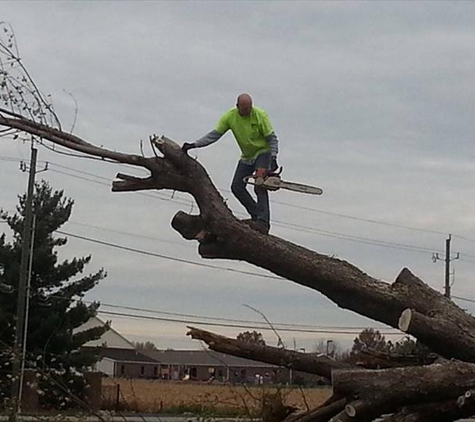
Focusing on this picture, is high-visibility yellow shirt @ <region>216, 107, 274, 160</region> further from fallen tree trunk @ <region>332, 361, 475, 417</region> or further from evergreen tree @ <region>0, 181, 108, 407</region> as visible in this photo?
evergreen tree @ <region>0, 181, 108, 407</region>

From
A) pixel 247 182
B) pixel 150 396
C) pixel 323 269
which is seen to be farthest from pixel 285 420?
pixel 150 396

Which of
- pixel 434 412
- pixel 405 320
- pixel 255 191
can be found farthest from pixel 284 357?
pixel 434 412

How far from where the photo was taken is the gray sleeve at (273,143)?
28.6 ft

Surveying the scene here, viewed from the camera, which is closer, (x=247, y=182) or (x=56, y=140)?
(x=56, y=140)

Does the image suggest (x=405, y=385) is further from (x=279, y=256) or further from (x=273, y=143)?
(x=273, y=143)

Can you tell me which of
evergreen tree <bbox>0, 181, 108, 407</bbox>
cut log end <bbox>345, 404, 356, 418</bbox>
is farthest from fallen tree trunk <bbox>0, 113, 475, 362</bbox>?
evergreen tree <bbox>0, 181, 108, 407</bbox>

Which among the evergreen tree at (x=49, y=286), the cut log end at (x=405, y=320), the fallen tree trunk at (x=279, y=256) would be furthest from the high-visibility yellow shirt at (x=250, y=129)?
the evergreen tree at (x=49, y=286)

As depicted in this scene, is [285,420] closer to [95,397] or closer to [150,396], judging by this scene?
[95,397]

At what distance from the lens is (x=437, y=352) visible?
7.84 m

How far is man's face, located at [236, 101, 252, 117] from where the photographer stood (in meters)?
8.61

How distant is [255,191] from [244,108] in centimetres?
72

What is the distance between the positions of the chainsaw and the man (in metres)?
0.05

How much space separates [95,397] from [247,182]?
996 centimetres

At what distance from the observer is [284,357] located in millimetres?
8586
